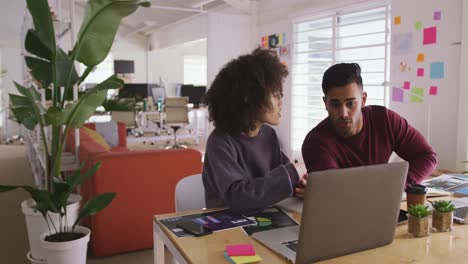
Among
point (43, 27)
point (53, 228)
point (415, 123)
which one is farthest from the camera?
point (415, 123)

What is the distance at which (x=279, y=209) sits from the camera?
158 cm

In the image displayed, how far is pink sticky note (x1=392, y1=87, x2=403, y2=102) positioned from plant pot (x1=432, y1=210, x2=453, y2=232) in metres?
2.79

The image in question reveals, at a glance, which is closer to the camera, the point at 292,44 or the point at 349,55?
the point at 349,55

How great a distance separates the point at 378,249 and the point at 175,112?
7089 millimetres

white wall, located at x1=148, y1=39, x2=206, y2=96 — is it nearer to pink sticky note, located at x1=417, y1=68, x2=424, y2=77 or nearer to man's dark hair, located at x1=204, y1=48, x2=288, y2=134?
pink sticky note, located at x1=417, y1=68, x2=424, y2=77

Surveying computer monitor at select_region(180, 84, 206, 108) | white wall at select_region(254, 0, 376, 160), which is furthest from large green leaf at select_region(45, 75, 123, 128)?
computer monitor at select_region(180, 84, 206, 108)

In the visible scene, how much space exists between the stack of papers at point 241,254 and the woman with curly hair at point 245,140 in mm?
297

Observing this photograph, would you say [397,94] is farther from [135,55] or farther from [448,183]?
[135,55]

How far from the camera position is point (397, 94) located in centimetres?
399

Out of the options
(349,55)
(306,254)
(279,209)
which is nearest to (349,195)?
(306,254)

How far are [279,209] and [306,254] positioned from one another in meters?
0.53

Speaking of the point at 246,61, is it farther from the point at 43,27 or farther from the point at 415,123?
the point at 415,123

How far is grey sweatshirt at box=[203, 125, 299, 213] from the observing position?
149cm

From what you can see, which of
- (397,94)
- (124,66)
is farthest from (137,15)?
(397,94)
